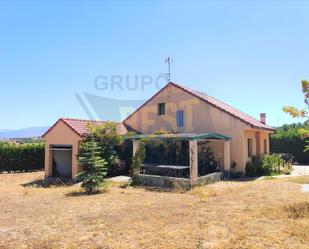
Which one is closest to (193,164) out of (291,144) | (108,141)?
(108,141)

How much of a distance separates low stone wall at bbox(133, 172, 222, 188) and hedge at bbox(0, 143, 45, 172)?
614 inches

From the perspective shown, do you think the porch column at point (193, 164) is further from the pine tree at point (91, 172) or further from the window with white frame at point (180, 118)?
the window with white frame at point (180, 118)

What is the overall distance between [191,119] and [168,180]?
25.3ft

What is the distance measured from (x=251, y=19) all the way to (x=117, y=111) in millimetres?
15511

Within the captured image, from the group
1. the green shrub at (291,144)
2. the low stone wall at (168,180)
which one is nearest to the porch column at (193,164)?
the low stone wall at (168,180)

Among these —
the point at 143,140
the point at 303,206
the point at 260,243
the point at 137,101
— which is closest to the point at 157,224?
the point at 260,243

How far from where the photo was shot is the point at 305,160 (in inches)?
1222

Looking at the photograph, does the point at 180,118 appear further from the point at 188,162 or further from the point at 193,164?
the point at 193,164

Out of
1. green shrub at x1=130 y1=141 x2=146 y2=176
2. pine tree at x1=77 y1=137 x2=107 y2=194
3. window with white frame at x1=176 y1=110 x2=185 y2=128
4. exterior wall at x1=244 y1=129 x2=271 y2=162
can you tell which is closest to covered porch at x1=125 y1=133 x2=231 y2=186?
green shrub at x1=130 y1=141 x2=146 y2=176

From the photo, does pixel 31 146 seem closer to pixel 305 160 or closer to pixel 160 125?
A: pixel 160 125

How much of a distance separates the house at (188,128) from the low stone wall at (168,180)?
168cm

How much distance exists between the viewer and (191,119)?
74.1 ft

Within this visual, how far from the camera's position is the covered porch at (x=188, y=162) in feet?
53.5

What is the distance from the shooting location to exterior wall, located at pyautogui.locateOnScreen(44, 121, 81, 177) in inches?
791
